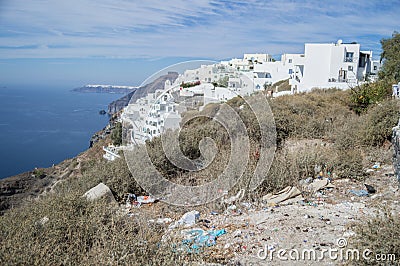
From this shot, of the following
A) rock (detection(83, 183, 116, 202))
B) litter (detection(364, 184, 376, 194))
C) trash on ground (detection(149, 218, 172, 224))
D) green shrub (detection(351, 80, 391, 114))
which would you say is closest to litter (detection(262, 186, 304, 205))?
litter (detection(364, 184, 376, 194))

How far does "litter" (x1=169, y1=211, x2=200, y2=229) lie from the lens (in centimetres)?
359

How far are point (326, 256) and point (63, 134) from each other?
2490 inches

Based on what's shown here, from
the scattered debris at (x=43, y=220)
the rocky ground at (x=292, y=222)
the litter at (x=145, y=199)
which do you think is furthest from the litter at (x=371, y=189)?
the scattered debris at (x=43, y=220)

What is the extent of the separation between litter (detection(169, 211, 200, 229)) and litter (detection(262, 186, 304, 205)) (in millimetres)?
1054

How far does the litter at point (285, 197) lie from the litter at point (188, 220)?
3.46ft

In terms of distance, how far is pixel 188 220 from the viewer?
144 inches

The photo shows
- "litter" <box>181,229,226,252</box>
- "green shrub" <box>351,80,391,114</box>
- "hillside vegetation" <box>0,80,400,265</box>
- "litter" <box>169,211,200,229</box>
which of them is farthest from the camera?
"green shrub" <box>351,80,391,114</box>

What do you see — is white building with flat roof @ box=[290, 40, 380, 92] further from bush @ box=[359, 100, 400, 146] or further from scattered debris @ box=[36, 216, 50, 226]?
scattered debris @ box=[36, 216, 50, 226]

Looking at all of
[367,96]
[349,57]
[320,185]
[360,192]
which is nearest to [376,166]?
[360,192]

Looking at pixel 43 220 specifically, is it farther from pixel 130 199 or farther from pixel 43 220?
pixel 130 199

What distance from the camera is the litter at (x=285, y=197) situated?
13.2 ft

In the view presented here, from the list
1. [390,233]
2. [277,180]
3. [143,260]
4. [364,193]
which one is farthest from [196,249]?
[364,193]

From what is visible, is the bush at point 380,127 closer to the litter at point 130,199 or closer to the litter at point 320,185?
the litter at point 320,185

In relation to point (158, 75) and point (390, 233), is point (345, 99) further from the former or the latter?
point (390, 233)
